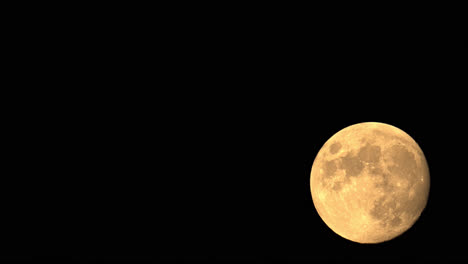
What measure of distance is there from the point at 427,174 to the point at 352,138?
1548 mm

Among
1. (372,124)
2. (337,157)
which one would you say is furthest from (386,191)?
(372,124)

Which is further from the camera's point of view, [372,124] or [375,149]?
[372,124]

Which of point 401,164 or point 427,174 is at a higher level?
point 427,174

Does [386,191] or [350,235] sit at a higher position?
[386,191]

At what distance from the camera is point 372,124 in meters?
7.45

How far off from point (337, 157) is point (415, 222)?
1.91 meters

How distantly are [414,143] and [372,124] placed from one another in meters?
0.84

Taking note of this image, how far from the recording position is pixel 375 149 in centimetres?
675

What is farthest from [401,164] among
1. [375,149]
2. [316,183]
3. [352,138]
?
[316,183]

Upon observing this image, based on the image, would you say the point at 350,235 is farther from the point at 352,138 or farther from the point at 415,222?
the point at 352,138

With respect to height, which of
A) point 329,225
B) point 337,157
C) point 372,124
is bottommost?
point 329,225

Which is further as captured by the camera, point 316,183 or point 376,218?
point 316,183

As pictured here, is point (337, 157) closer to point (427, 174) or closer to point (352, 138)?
point (352, 138)

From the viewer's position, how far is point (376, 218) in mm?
6645
